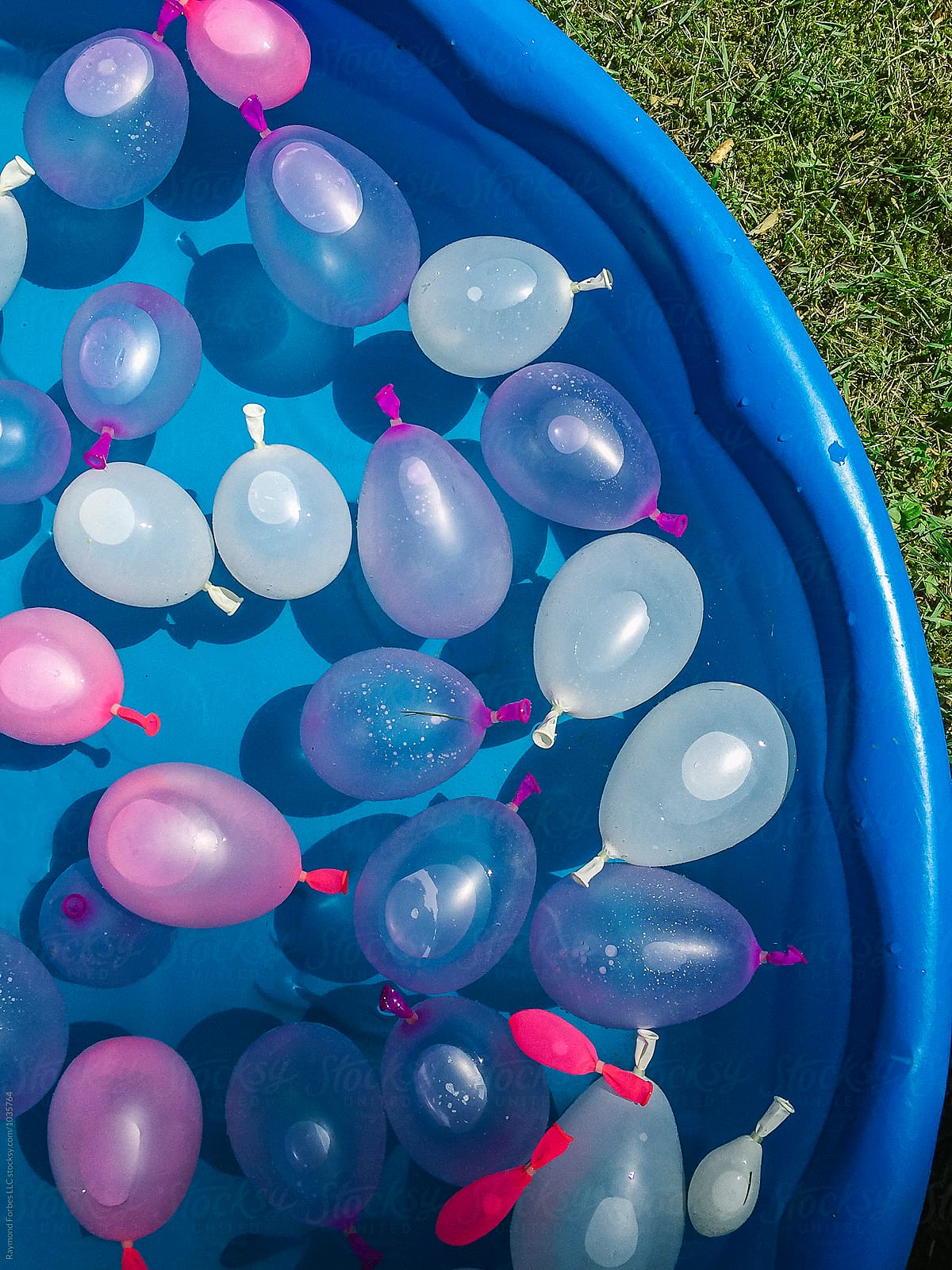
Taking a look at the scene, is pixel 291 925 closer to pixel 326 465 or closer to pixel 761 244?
pixel 326 465

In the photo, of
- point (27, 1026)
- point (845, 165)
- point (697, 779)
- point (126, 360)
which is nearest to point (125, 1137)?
point (27, 1026)

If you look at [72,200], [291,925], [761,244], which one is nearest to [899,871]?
[291,925]

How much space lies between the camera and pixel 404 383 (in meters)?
1.22

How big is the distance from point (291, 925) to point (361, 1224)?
338 mm

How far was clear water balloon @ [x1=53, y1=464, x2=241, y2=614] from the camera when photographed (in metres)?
1.00

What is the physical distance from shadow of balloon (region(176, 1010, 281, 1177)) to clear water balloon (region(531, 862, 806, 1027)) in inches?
14.4

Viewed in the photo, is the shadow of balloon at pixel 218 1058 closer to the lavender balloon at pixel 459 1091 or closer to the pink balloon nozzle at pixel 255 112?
the lavender balloon at pixel 459 1091

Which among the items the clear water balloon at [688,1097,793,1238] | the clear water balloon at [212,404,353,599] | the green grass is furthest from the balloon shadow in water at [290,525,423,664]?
the green grass

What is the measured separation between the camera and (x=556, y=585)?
3.54 feet

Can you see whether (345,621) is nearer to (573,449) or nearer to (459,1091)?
(573,449)

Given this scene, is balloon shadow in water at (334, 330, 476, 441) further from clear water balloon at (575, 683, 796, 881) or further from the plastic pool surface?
clear water balloon at (575, 683, 796, 881)

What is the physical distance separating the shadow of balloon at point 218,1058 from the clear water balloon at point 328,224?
2.71 ft

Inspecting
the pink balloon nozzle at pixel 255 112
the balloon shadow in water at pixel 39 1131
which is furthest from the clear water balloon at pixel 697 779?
the pink balloon nozzle at pixel 255 112

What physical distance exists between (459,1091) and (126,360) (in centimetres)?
82
